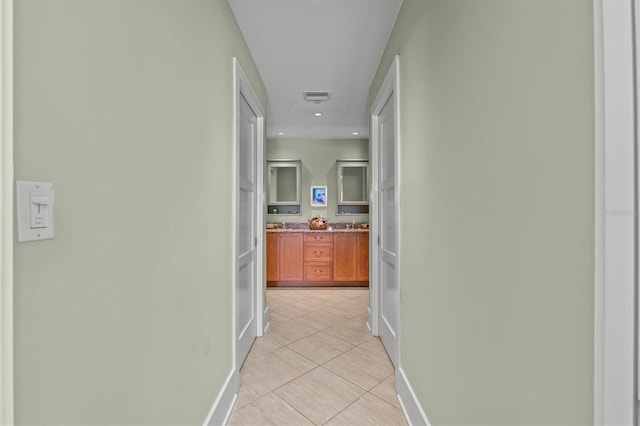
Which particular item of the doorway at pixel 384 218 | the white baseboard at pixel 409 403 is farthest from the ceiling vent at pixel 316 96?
the white baseboard at pixel 409 403

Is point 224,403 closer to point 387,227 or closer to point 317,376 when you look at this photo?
point 317,376

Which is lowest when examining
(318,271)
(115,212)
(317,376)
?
(317,376)

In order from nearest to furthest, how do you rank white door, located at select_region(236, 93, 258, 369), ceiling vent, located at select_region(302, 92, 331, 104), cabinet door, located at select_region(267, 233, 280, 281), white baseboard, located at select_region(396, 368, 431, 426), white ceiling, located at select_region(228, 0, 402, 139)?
1. white baseboard, located at select_region(396, 368, 431, 426)
2. white ceiling, located at select_region(228, 0, 402, 139)
3. white door, located at select_region(236, 93, 258, 369)
4. ceiling vent, located at select_region(302, 92, 331, 104)
5. cabinet door, located at select_region(267, 233, 280, 281)

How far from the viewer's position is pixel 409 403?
166 cm

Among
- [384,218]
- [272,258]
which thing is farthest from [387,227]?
[272,258]

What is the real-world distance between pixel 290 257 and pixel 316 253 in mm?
417

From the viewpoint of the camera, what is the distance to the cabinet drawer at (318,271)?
474 cm

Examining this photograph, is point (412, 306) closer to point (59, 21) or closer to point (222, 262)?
point (222, 262)

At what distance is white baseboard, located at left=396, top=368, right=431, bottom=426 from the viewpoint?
149cm

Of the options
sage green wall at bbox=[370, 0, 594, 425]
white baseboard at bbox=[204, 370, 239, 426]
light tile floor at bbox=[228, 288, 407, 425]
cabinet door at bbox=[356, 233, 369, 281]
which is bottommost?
light tile floor at bbox=[228, 288, 407, 425]

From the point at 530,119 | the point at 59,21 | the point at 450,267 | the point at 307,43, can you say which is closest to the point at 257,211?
the point at 307,43

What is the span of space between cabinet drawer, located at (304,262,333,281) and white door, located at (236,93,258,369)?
2024 millimetres
